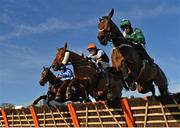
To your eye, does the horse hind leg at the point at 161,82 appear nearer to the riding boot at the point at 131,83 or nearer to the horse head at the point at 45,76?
the riding boot at the point at 131,83

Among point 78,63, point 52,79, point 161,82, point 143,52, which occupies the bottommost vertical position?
point 161,82

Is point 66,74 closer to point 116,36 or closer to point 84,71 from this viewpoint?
point 84,71

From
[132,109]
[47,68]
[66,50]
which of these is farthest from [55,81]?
[132,109]

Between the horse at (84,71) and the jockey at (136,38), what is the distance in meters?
2.09

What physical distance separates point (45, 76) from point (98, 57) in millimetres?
3101

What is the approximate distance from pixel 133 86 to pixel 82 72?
3.30m

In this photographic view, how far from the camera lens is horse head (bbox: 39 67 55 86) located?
18672 mm

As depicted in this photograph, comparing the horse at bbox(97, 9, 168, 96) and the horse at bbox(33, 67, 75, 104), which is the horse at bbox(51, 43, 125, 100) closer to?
the horse at bbox(33, 67, 75, 104)

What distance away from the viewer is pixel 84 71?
53.7 feet

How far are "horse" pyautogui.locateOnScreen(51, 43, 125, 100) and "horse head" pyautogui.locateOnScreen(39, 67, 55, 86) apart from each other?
2.02 meters

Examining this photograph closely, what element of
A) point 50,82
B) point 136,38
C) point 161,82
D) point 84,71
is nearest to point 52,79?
point 50,82

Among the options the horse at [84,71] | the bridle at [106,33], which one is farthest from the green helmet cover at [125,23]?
the horse at [84,71]

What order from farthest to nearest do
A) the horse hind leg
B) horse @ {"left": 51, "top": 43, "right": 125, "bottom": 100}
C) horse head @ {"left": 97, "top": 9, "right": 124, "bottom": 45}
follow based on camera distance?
horse @ {"left": 51, "top": 43, "right": 125, "bottom": 100}
the horse hind leg
horse head @ {"left": 97, "top": 9, "right": 124, "bottom": 45}

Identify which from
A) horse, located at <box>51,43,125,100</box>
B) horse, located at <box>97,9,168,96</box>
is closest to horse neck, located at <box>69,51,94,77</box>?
horse, located at <box>51,43,125,100</box>
